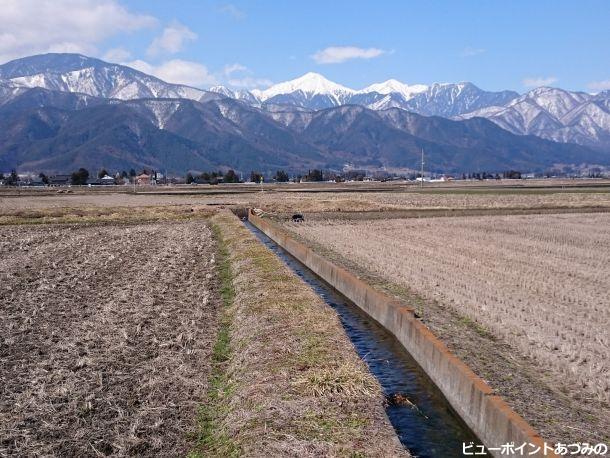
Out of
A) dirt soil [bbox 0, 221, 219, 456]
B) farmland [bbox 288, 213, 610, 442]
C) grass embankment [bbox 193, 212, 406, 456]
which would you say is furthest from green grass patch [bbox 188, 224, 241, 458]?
farmland [bbox 288, 213, 610, 442]

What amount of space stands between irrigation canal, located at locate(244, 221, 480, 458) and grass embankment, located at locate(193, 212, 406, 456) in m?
0.37

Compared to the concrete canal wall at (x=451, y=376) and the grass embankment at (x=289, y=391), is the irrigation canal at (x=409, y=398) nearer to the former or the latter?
the concrete canal wall at (x=451, y=376)

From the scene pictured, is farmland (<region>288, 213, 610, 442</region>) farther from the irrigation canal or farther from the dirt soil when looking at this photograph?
the dirt soil

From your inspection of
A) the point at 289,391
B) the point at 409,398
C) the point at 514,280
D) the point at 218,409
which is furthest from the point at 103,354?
the point at 514,280

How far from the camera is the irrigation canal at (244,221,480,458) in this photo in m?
7.69

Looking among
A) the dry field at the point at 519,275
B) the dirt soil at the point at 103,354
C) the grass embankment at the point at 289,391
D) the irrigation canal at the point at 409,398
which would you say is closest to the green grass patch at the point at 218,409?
the grass embankment at the point at 289,391

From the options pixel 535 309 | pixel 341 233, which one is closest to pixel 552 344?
pixel 535 309

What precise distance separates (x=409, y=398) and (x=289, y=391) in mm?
1977

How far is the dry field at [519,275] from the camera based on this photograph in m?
10.5

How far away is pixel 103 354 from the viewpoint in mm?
10320

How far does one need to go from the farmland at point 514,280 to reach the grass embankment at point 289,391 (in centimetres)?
201

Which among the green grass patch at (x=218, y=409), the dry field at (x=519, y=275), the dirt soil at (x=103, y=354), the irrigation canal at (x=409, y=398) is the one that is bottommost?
the irrigation canal at (x=409, y=398)

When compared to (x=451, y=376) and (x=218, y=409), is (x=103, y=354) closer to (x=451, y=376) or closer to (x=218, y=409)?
(x=218, y=409)

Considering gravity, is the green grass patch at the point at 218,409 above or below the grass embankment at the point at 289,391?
below
